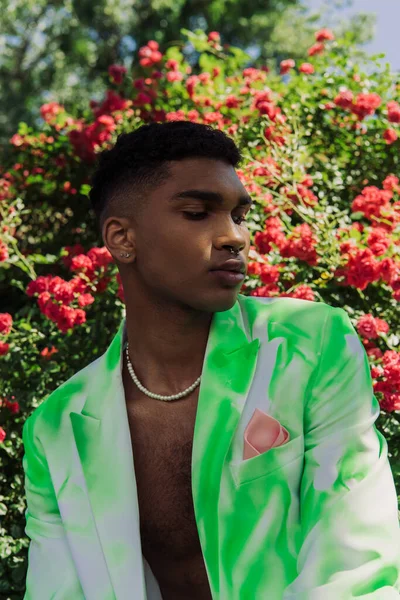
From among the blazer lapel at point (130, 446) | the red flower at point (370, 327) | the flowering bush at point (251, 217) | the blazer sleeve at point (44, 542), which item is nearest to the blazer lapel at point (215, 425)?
the blazer lapel at point (130, 446)

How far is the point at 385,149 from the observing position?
500 centimetres

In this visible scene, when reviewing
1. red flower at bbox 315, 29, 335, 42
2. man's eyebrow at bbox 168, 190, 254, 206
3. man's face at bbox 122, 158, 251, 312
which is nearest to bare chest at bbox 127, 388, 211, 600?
man's face at bbox 122, 158, 251, 312

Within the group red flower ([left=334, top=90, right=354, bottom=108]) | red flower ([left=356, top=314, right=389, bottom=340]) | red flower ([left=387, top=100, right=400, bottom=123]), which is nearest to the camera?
red flower ([left=356, top=314, right=389, bottom=340])

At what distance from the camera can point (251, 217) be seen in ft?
14.1

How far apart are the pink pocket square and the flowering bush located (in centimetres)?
102

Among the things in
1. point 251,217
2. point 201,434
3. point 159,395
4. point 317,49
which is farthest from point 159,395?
point 317,49

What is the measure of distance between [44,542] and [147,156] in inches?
44.2

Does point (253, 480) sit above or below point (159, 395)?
below

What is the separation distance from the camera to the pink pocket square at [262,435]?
2145 millimetres

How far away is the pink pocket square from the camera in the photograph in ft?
7.04

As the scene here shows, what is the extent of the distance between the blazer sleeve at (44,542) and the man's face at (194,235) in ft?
2.14

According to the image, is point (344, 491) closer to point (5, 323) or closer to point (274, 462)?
point (274, 462)

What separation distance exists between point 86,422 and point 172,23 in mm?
16157

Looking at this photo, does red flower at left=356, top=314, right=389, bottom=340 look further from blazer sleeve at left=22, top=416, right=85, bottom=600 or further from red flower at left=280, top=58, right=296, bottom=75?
red flower at left=280, top=58, right=296, bottom=75
